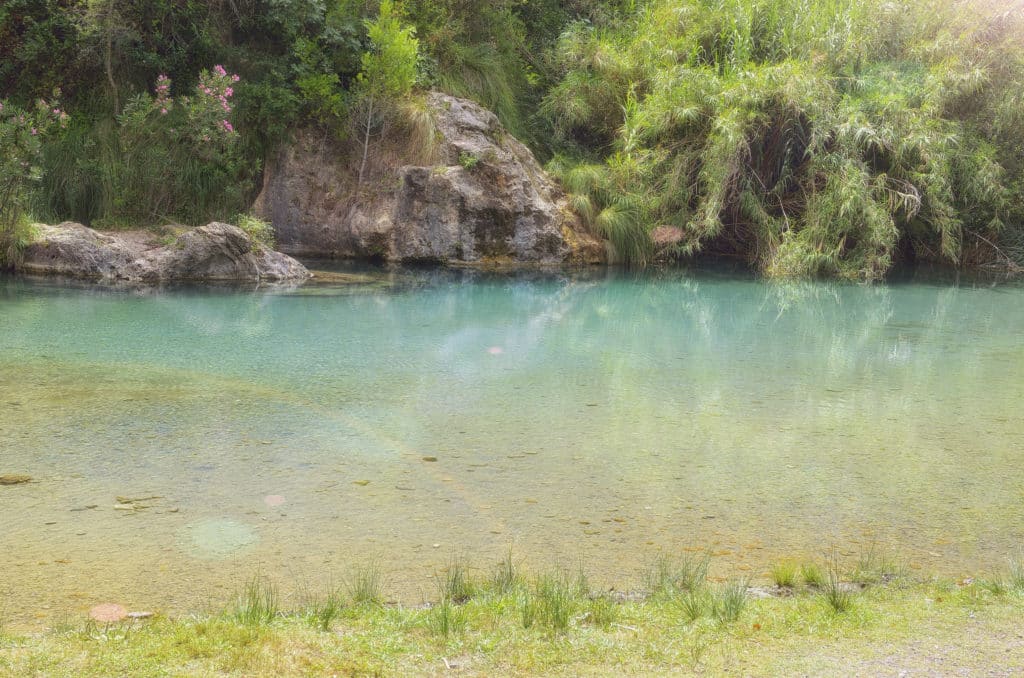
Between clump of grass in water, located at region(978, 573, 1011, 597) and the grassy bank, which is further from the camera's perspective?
clump of grass in water, located at region(978, 573, 1011, 597)

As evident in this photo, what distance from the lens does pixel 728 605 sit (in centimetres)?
245

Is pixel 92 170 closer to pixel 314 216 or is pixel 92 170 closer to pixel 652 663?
pixel 314 216

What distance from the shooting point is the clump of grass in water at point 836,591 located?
2500 millimetres

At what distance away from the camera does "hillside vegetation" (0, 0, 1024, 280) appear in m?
12.1

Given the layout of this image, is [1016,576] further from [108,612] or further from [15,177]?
[15,177]

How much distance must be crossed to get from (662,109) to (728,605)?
38.4 ft

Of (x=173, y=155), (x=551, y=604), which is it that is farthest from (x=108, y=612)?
(x=173, y=155)

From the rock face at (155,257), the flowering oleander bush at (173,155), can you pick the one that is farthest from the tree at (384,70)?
the rock face at (155,257)

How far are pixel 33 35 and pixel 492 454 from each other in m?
11.5

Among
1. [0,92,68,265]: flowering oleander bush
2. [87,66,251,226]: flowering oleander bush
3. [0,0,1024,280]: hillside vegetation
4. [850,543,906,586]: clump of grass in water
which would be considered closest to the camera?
[850,543,906,586]: clump of grass in water

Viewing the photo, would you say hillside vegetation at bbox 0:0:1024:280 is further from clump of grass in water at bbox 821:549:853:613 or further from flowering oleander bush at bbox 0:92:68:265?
clump of grass in water at bbox 821:549:853:613

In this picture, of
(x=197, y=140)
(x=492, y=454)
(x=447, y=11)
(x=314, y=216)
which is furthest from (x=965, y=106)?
(x=492, y=454)

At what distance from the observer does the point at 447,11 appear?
588 inches

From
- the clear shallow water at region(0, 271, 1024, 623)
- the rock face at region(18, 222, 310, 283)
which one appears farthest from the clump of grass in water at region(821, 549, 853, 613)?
the rock face at region(18, 222, 310, 283)
